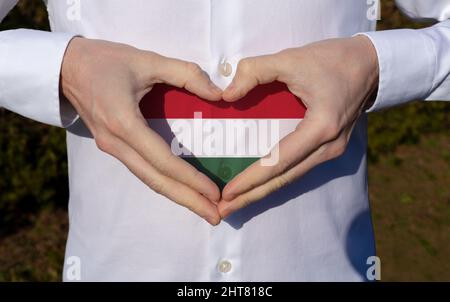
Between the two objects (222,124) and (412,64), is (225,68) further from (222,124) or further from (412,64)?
(412,64)

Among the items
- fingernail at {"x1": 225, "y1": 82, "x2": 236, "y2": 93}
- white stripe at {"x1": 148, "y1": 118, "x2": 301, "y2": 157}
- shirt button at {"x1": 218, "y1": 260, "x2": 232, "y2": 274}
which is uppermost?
fingernail at {"x1": 225, "y1": 82, "x2": 236, "y2": 93}

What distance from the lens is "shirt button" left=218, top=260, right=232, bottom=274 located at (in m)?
1.51

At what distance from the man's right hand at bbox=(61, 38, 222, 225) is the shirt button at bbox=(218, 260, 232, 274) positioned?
0.19m

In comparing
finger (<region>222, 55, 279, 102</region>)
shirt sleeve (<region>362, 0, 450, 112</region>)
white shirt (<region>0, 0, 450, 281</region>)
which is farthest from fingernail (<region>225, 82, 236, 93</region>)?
shirt sleeve (<region>362, 0, 450, 112</region>)

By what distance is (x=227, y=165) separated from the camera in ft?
4.68

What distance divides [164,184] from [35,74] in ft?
1.09

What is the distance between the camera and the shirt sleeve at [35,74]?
56.2 inches

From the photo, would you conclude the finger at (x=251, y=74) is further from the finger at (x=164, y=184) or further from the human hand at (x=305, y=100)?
the finger at (x=164, y=184)

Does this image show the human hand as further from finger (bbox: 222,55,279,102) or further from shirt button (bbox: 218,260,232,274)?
shirt button (bbox: 218,260,232,274)

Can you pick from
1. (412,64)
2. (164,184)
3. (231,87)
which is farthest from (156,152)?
(412,64)

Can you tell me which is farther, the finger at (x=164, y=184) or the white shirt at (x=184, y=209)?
the white shirt at (x=184, y=209)

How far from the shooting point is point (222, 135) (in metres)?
1.44

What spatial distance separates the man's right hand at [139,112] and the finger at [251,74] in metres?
0.03

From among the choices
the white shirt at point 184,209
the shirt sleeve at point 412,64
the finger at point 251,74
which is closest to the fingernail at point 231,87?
the finger at point 251,74
